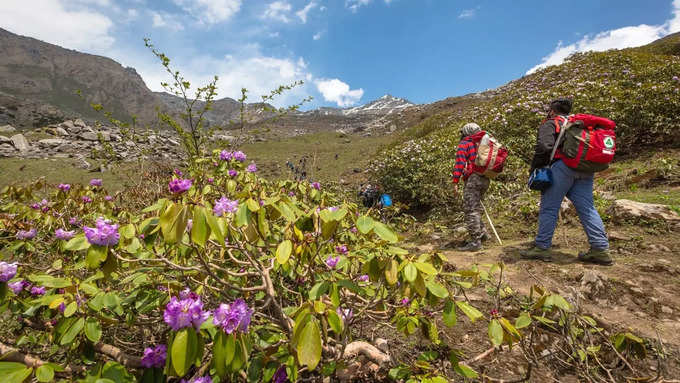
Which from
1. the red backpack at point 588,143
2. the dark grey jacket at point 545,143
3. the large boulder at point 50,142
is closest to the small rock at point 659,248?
the red backpack at point 588,143

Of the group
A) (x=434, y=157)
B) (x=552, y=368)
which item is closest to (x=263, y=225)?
(x=552, y=368)

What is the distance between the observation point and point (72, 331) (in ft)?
3.32

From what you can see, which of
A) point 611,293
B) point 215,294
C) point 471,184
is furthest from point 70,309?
point 471,184

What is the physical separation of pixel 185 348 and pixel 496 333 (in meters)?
0.95

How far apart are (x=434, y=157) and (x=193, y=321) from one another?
6718 millimetres

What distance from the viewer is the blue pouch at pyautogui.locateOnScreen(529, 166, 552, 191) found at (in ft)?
9.89

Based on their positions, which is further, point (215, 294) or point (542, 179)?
point (542, 179)

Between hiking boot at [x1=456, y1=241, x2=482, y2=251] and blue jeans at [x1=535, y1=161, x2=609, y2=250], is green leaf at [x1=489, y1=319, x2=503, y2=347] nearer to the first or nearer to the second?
blue jeans at [x1=535, y1=161, x2=609, y2=250]

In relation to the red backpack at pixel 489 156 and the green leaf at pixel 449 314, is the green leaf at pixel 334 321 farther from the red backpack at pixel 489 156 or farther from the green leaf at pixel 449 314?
the red backpack at pixel 489 156

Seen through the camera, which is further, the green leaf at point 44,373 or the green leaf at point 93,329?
the green leaf at point 93,329

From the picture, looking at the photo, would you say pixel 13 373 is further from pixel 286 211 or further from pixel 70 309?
pixel 286 211

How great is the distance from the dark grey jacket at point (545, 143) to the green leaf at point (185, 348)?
350 cm

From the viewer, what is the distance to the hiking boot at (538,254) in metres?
3.17

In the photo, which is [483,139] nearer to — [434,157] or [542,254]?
[542,254]
